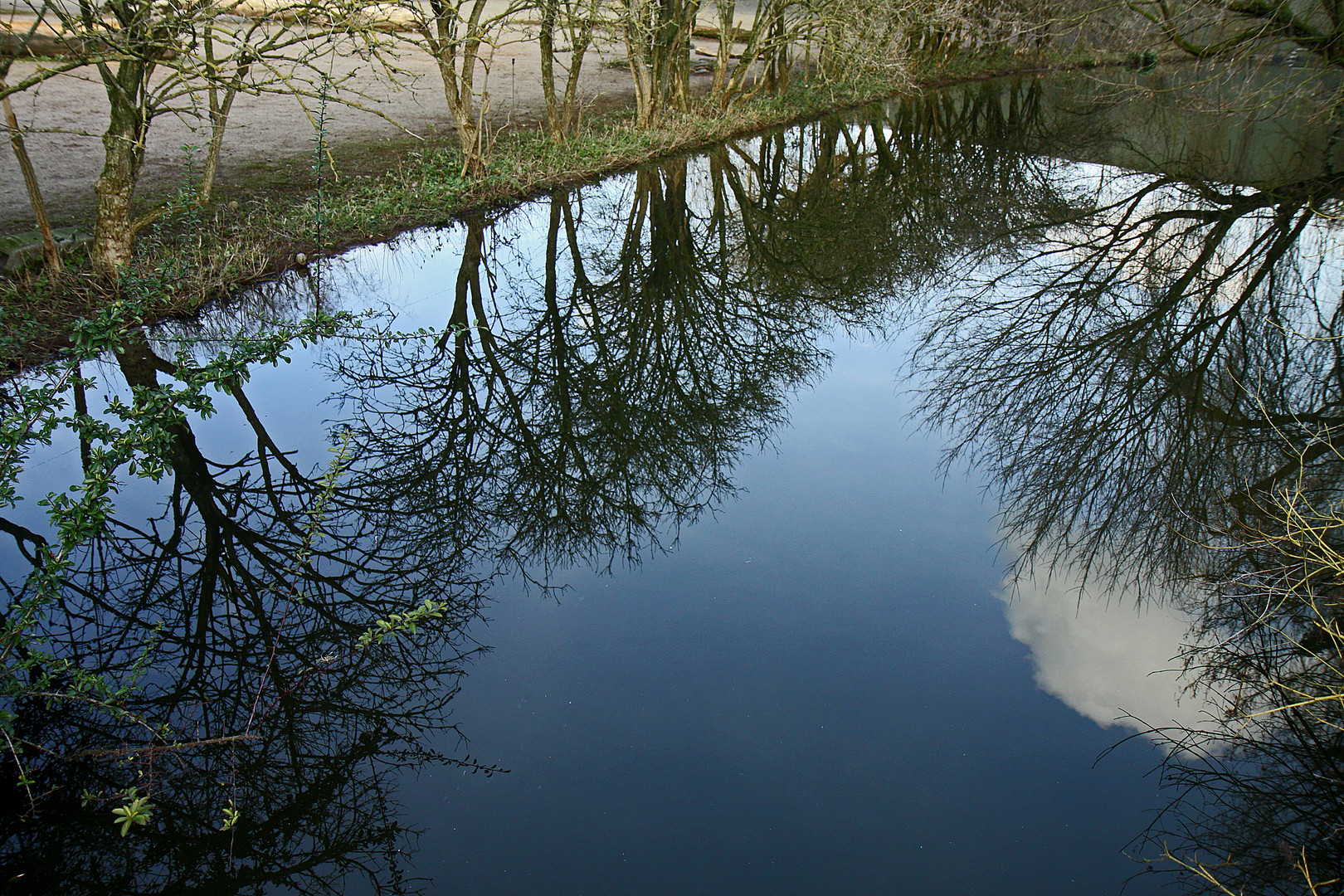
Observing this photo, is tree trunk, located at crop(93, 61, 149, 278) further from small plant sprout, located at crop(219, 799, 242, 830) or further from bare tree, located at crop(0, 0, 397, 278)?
small plant sprout, located at crop(219, 799, 242, 830)

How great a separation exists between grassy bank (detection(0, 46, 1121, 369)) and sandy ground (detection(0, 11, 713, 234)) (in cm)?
52

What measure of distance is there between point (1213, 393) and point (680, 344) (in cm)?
406

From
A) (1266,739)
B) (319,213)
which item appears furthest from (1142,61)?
(1266,739)

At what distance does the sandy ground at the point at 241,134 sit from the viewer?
30.2 feet

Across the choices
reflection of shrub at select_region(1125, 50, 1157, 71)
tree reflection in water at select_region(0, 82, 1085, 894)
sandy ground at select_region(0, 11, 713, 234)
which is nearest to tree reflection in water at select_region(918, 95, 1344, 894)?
tree reflection in water at select_region(0, 82, 1085, 894)

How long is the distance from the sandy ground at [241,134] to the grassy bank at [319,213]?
52 cm

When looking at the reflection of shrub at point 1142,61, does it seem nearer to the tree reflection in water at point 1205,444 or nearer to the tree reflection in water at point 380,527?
the tree reflection in water at point 1205,444

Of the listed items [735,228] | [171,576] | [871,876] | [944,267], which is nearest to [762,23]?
[735,228]

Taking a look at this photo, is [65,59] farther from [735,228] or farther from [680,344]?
[735,228]

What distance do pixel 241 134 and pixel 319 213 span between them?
5.70 metres

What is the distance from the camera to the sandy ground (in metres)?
9.20

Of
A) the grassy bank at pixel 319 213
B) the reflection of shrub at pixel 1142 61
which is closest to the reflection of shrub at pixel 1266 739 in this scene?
the grassy bank at pixel 319 213

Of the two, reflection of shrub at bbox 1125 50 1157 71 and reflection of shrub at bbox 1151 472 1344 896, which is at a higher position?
reflection of shrub at bbox 1125 50 1157 71

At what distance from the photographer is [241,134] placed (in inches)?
501
